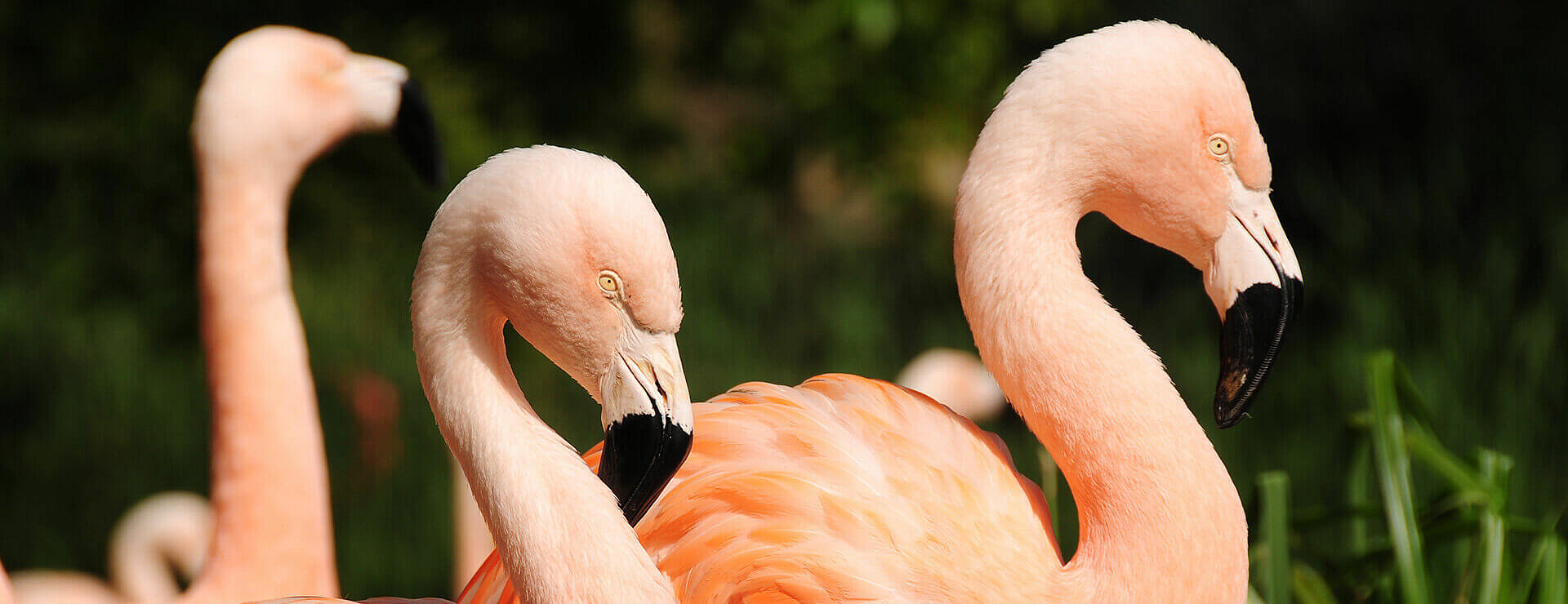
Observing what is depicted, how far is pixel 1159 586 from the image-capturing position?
188 cm

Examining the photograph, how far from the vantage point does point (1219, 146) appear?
1.99m

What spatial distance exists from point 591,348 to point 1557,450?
3346 millimetres

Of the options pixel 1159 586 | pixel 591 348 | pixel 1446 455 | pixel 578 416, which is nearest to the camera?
pixel 591 348

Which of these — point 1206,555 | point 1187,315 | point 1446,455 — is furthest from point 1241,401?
point 1187,315

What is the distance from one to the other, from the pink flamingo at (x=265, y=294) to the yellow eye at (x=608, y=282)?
114 centimetres

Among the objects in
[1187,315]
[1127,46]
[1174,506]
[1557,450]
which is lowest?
[1187,315]

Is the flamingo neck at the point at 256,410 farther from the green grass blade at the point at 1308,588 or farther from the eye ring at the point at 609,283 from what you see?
the green grass blade at the point at 1308,588

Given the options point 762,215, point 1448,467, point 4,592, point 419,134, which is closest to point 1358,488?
point 1448,467

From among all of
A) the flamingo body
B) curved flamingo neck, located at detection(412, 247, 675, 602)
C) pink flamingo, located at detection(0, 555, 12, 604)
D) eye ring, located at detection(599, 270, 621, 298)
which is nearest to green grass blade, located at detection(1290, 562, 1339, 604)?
the flamingo body

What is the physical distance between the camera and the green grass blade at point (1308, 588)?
2.73 meters

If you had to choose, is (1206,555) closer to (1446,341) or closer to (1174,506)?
(1174,506)

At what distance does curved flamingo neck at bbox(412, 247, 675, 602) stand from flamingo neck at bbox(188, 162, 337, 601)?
84 cm

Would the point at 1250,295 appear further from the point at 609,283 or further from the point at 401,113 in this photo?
the point at 401,113

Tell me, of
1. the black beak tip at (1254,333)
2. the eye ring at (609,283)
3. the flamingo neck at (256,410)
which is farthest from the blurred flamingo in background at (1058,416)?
the flamingo neck at (256,410)
